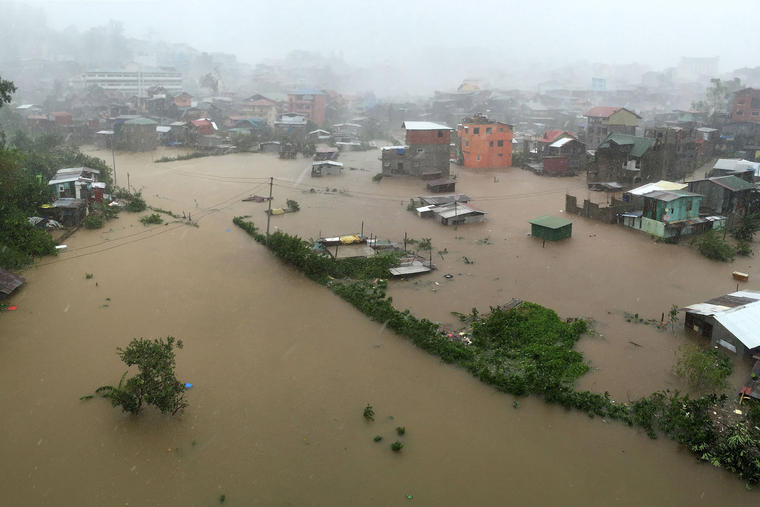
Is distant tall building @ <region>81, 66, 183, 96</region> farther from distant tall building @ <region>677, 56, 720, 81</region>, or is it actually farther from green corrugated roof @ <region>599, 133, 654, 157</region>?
distant tall building @ <region>677, 56, 720, 81</region>

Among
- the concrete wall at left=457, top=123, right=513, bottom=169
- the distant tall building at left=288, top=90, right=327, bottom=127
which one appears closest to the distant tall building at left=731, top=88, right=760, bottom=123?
the concrete wall at left=457, top=123, right=513, bottom=169

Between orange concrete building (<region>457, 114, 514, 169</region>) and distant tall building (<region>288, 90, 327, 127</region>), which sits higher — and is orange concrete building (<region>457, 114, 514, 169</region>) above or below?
below

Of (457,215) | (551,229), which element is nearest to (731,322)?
(551,229)

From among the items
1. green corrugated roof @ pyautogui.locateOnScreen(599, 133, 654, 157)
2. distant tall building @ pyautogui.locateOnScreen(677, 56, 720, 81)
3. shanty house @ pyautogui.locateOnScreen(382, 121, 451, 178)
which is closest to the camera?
green corrugated roof @ pyautogui.locateOnScreen(599, 133, 654, 157)

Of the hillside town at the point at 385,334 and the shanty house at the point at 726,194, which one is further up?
the shanty house at the point at 726,194

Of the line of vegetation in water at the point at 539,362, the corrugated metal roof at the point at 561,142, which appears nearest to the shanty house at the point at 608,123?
the corrugated metal roof at the point at 561,142

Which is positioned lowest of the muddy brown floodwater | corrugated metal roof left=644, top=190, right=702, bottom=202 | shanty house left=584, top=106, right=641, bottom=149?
the muddy brown floodwater

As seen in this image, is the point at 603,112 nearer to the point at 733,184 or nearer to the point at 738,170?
the point at 738,170

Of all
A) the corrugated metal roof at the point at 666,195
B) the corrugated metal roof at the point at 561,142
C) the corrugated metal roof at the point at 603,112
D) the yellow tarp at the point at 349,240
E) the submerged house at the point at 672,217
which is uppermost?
the corrugated metal roof at the point at 603,112

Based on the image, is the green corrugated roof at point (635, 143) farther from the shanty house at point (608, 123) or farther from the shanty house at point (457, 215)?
the shanty house at point (457, 215)
